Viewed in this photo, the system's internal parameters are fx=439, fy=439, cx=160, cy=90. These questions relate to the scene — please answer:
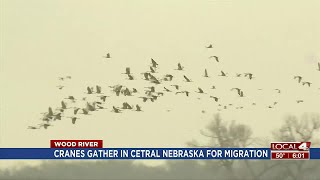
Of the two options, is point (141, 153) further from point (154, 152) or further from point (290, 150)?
point (290, 150)

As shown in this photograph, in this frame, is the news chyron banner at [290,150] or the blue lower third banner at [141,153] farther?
the news chyron banner at [290,150]

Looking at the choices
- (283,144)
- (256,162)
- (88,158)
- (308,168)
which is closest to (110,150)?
(88,158)

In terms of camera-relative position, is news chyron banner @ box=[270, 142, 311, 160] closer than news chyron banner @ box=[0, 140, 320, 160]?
No

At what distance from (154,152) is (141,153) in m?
0.20

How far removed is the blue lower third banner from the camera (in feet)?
21.1

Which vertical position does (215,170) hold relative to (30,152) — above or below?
below

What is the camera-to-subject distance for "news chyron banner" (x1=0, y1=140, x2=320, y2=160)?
6.43 meters

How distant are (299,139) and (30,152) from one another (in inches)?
158

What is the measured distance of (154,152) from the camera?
21.1ft

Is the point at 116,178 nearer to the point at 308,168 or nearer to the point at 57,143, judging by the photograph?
the point at 57,143

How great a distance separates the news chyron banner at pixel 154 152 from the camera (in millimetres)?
6430

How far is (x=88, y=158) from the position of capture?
6.53 meters

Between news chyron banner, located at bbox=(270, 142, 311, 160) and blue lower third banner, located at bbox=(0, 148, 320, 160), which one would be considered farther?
news chyron banner, located at bbox=(270, 142, 311, 160)

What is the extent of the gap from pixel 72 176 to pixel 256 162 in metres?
2.78
